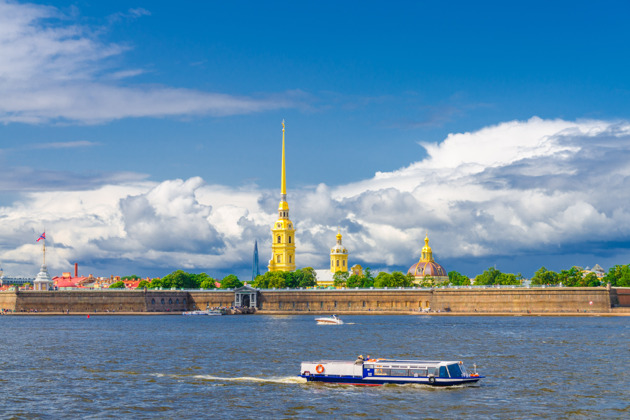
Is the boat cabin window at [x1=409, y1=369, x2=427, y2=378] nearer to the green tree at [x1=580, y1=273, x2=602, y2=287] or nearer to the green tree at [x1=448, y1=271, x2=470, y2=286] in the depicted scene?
the green tree at [x1=580, y1=273, x2=602, y2=287]

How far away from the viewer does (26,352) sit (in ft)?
182

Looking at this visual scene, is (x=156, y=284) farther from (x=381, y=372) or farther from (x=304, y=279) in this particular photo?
(x=381, y=372)

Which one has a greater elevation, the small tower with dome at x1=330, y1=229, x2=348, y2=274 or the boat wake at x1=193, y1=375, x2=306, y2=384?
the small tower with dome at x1=330, y1=229, x2=348, y2=274

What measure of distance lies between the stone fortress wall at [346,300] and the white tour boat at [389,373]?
257 feet

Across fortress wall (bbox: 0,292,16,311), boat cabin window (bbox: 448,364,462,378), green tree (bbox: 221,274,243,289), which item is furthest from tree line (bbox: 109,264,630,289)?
boat cabin window (bbox: 448,364,462,378)

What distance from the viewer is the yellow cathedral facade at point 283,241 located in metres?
185

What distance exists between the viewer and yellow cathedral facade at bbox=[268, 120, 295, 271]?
185 m

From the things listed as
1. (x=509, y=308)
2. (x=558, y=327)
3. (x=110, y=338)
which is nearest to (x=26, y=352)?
(x=110, y=338)

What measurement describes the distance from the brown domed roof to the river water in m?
119

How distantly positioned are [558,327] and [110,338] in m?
40.8

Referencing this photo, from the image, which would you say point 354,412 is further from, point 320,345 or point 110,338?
point 110,338

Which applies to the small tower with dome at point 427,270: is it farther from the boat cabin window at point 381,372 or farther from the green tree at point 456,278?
the boat cabin window at point 381,372

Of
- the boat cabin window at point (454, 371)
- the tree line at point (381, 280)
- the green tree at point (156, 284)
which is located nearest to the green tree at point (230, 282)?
the tree line at point (381, 280)

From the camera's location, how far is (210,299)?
134750 mm
